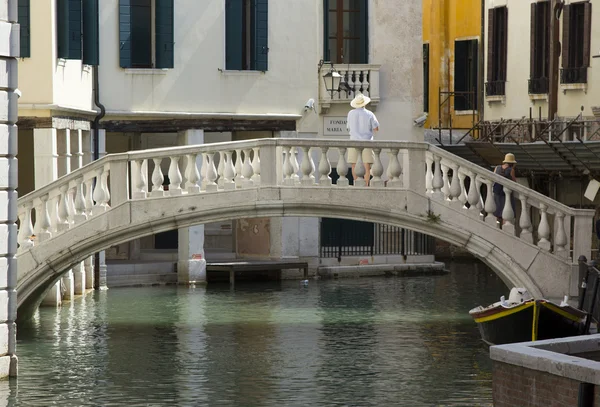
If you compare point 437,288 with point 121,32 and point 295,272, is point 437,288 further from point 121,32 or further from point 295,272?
point 121,32

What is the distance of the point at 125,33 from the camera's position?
82.1 ft

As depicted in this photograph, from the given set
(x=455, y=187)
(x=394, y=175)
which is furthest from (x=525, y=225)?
(x=394, y=175)

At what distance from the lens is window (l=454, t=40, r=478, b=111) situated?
33625 millimetres

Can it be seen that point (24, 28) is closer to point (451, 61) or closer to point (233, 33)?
point (233, 33)

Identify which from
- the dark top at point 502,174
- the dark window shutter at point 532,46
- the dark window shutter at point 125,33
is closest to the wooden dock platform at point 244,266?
the dark window shutter at point 125,33

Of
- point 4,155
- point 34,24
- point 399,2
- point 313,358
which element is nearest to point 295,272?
point 399,2

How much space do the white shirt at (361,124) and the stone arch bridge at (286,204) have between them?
164 centimetres

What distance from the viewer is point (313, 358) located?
58.8 ft

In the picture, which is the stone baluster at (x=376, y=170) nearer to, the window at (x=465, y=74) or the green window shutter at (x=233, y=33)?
the green window shutter at (x=233, y=33)

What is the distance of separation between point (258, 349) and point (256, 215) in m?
1.67

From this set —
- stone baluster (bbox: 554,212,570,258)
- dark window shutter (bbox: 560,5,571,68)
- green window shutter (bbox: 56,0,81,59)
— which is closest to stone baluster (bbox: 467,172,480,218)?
stone baluster (bbox: 554,212,570,258)

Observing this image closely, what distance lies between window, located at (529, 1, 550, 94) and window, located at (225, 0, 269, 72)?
5731mm

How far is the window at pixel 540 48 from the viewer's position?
29453 millimetres

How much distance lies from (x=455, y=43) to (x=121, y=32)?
1082 centimetres
